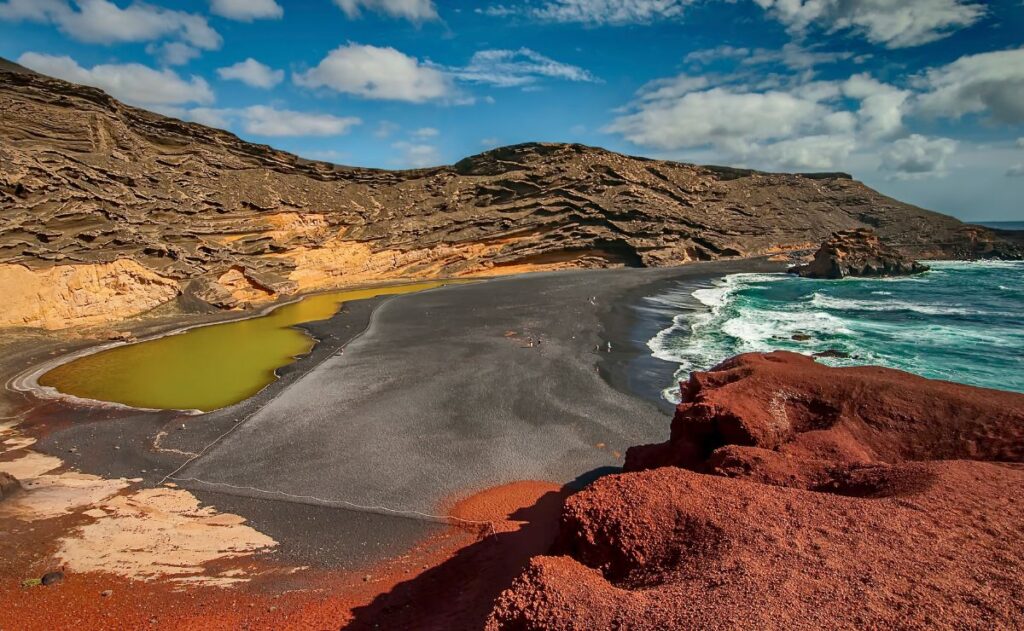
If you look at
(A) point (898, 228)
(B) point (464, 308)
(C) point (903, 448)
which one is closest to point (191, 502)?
(C) point (903, 448)

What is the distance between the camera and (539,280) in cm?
4459

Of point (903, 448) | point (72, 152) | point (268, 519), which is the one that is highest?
point (72, 152)

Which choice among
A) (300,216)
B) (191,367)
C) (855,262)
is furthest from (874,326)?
(300,216)

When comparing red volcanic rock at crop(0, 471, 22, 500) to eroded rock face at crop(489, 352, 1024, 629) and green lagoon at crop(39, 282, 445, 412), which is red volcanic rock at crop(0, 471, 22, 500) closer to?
green lagoon at crop(39, 282, 445, 412)

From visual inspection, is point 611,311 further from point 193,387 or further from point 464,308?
point 193,387

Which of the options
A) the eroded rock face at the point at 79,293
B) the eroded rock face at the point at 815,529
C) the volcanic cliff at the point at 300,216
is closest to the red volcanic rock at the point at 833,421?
the eroded rock face at the point at 815,529

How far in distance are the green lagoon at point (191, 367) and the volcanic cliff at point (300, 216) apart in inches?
203

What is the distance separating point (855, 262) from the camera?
155 ft

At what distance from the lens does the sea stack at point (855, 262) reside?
46.8m

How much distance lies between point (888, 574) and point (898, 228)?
305 ft

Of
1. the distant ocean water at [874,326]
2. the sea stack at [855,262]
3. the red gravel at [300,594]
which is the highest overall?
the sea stack at [855,262]

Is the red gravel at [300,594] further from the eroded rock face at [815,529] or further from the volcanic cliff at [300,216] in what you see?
the volcanic cliff at [300,216]

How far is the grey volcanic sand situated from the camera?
10.4 m

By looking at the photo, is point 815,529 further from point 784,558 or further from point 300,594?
point 300,594
